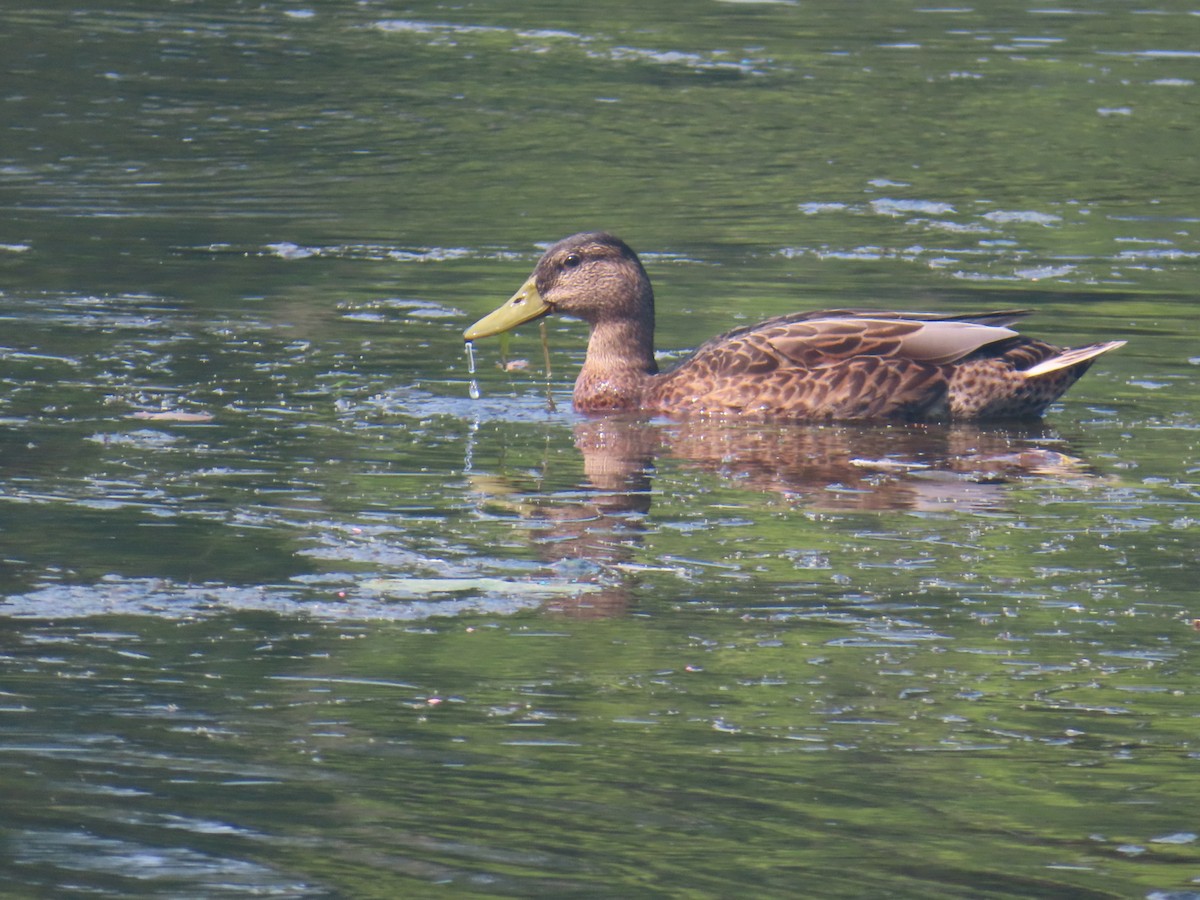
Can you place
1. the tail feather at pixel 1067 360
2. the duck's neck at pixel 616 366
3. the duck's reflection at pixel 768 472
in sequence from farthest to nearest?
the duck's neck at pixel 616 366 → the tail feather at pixel 1067 360 → the duck's reflection at pixel 768 472

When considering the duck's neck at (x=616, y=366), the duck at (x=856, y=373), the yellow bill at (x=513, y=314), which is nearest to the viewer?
the duck at (x=856, y=373)

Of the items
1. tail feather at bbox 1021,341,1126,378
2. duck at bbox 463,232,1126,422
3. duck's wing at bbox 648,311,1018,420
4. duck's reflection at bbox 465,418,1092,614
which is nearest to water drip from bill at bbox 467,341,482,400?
duck at bbox 463,232,1126,422

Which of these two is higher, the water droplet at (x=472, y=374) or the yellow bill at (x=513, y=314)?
the yellow bill at (x=513, y=314)

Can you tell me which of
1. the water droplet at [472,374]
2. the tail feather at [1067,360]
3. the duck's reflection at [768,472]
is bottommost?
the duck's reflection at [768,472]

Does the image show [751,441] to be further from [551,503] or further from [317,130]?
[317,130]

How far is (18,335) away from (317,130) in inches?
358

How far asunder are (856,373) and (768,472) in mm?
1419

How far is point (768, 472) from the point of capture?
31.3 feet

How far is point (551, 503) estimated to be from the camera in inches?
348

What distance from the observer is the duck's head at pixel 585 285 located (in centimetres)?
1155

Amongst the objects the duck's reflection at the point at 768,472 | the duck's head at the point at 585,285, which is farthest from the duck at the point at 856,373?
the duck's head at the point at 585,285

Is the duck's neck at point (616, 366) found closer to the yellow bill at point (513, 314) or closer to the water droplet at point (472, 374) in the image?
the yellow bill at point (513, 314)

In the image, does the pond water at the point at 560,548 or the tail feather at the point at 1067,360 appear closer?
the pond water at the point at 560,548

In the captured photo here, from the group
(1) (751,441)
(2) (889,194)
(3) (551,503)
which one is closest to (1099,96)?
(2) (889,194)
